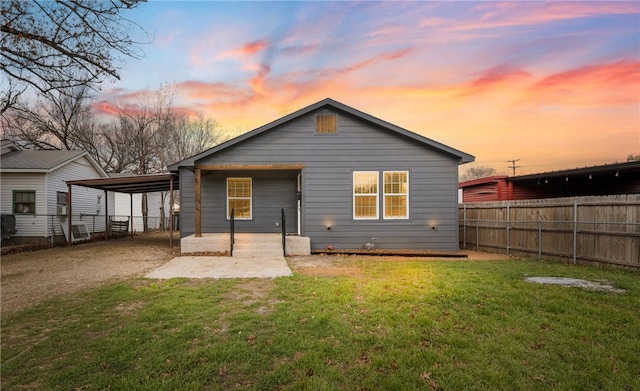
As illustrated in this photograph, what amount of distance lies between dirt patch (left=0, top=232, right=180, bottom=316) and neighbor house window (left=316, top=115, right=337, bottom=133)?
6686 millimetres

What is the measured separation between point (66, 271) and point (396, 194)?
10.1 meters

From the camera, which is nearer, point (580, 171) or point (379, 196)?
point (379, 196)

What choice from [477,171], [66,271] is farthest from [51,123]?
[477,171]

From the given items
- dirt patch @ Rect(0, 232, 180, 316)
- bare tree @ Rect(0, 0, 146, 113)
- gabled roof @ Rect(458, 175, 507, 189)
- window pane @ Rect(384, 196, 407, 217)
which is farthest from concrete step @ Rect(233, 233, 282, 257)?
gabled roof @ Rect(458, 175, 507, 189)

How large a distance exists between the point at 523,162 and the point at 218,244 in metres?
52.6

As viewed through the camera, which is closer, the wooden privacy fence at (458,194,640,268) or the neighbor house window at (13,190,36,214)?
the wooden privacy fence at (458,194,640,268)

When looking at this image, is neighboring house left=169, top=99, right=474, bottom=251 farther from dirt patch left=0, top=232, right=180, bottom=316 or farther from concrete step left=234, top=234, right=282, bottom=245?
dirt patch left=0, top=232, right=180, bottom=316

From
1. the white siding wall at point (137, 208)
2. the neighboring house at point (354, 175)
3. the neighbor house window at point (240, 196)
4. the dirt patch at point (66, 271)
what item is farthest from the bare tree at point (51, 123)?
the neighboring house at point (354, 175)

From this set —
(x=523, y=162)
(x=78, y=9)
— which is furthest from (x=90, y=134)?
(x=523, y=162)

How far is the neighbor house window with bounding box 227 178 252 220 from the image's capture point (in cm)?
1309

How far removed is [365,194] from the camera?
12.0m

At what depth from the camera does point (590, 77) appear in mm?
11406

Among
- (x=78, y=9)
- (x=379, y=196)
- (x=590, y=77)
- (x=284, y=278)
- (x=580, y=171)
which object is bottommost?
(x=284, y=278)

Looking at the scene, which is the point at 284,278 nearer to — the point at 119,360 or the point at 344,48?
the point at 119,360
